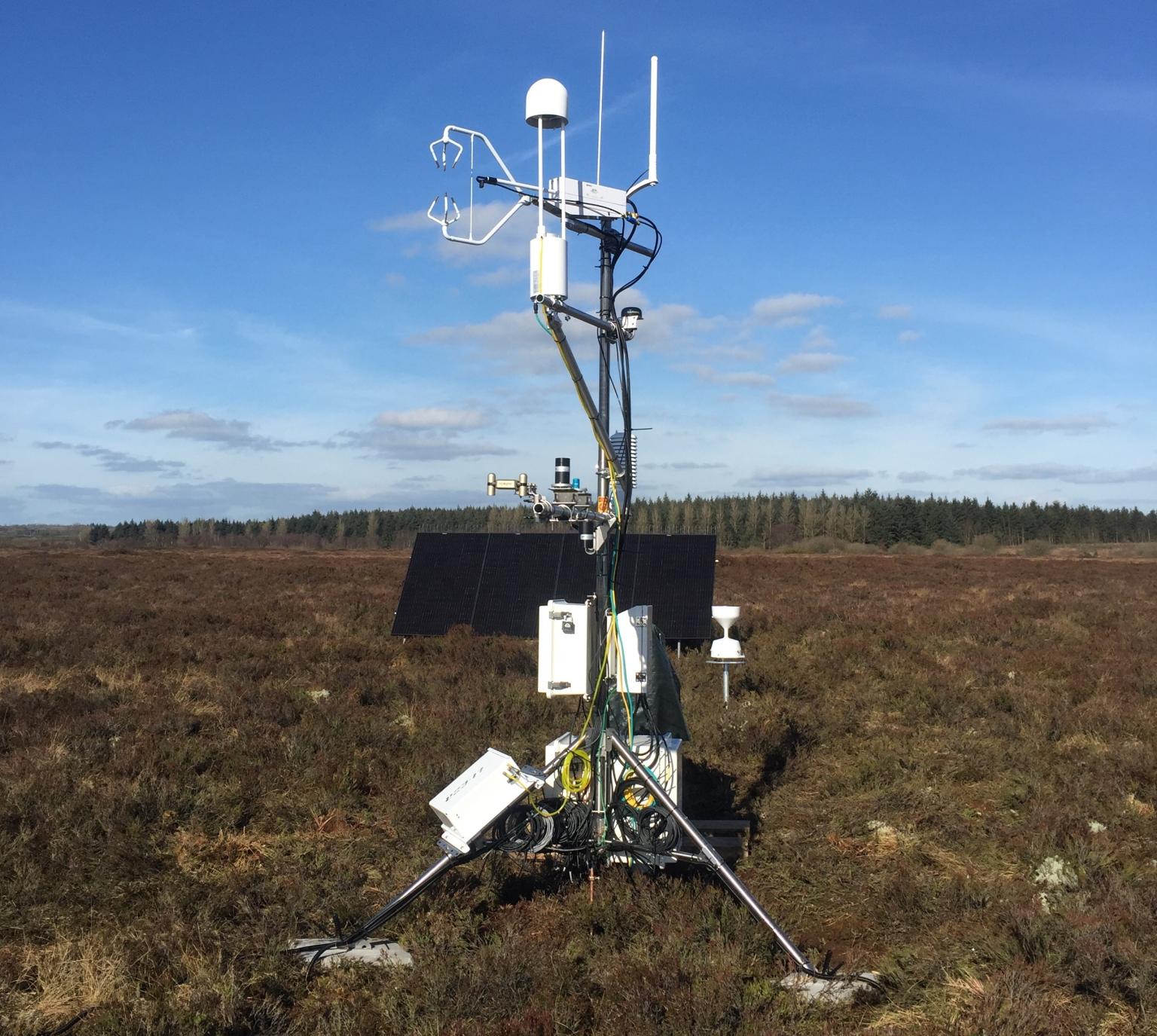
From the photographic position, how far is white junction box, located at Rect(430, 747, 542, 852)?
4938mm

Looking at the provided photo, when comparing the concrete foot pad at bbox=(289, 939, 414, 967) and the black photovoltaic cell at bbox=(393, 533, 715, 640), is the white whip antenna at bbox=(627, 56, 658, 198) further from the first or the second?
the black photovoltaic cell at bbox=(393, 533, 715, 640)

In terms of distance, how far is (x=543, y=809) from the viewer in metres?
5.36

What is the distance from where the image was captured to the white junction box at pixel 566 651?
5.35 meters

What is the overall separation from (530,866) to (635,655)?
164 cm

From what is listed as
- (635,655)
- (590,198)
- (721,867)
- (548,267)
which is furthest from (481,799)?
(590,198)

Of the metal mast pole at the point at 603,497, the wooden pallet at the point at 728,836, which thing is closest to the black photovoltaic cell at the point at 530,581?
the wooden pallet at the point at 728,836

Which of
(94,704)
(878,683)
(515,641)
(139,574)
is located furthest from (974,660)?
(139,574)

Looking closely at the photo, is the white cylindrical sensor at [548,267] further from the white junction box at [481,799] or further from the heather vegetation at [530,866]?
the heather vegetation at [530,866]

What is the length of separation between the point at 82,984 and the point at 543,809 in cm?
229

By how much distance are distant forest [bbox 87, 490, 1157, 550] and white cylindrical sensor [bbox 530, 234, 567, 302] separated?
7178 cm

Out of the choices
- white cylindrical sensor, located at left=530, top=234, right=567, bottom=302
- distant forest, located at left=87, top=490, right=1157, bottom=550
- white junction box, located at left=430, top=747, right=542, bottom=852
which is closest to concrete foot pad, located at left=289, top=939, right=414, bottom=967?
white junction box, located at left=430, top=747, right=542, bottom=852

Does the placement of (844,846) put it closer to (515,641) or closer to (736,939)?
(736,939)

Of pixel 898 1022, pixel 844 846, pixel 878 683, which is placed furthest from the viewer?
pixel 878 683

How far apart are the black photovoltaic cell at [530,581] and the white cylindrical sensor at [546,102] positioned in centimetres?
950
